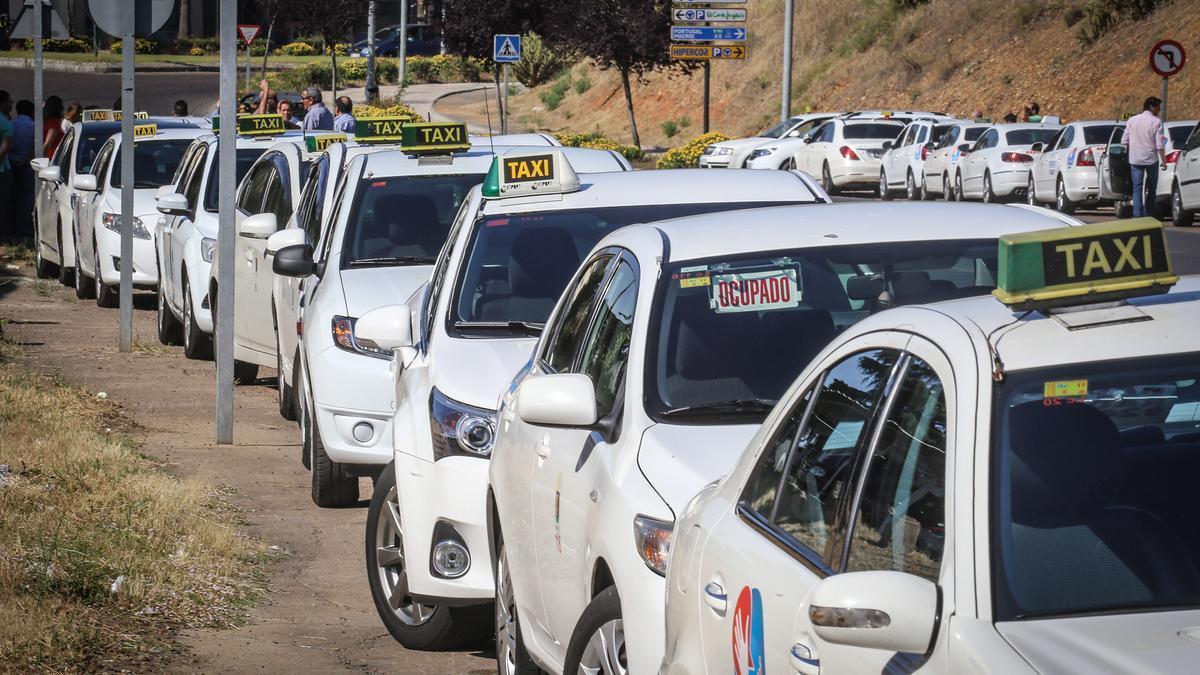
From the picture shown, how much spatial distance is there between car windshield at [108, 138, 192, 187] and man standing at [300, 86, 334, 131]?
2.93m

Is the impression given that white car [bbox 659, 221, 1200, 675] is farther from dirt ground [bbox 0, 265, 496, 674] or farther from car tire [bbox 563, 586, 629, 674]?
dirt ground [bbox 0, 265, 496, 674]

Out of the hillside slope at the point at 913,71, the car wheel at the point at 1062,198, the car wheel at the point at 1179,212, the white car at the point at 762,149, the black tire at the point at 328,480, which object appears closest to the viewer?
the black tire at the point at 328,480

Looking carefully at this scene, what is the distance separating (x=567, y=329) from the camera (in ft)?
19.1

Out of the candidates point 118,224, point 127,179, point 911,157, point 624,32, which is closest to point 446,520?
point 127,179

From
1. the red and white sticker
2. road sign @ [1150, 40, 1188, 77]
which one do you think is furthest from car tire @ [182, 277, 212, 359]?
road sign @ [1150, 40, 1188, 77]

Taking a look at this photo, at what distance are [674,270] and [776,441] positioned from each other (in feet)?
4.97

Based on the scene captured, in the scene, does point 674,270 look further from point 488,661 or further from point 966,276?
point 488,661

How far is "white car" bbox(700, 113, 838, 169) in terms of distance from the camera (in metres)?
39.0

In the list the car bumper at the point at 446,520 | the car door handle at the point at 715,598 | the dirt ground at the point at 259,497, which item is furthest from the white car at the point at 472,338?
the car door handle at the point at 715,598

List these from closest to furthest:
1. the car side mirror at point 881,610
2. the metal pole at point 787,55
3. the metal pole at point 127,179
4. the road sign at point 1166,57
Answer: the car side mirror at point 881,610, the metal pole at point 127,179, the road sign at point 1166,57, the metal pole at point 787,55

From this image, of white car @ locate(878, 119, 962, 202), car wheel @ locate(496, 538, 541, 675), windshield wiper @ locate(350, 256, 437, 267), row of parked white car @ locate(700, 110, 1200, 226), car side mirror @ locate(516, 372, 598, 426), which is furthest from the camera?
white car @ locate(878, 119, 962, 202)

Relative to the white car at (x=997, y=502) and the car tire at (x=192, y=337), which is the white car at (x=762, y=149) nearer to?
the car tire at (x=192, y=337)

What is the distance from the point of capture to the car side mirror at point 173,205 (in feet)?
48.5

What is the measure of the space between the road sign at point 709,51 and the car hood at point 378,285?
33.9 m
